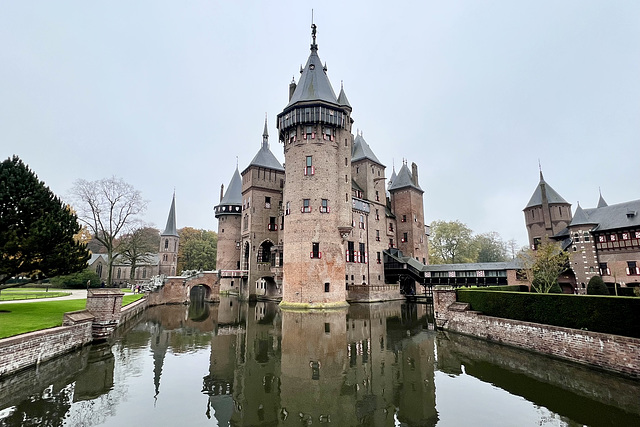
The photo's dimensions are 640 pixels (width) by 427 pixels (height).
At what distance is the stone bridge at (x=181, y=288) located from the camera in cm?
2839

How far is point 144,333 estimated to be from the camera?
15555mm

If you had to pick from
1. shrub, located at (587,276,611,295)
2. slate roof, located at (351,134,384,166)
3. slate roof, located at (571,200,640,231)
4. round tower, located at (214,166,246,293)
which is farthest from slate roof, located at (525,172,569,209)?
round tower, located at (214,166,246,293)

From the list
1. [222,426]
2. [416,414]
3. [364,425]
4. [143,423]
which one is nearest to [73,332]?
[143,423]

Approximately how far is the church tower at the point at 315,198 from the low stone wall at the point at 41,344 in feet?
47.0

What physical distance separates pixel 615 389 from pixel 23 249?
1893 centimetres

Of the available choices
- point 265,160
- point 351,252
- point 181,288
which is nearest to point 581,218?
point 351,252

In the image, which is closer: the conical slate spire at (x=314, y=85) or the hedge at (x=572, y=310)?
the hedge at (x=572, y=310)

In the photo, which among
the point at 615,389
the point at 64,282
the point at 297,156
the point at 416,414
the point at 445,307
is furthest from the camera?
the point at 64,282

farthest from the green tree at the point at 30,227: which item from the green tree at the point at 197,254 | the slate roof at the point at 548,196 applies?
the green tree at the point at 197,254

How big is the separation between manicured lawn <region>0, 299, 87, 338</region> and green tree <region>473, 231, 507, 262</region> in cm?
5376

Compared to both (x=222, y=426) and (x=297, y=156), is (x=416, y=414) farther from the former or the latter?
(x=297, y=156)

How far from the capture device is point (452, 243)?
5256 cm

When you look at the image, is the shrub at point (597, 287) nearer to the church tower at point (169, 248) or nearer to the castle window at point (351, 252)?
the castle window at point (351, 252)

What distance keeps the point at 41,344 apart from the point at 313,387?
27.6ft
